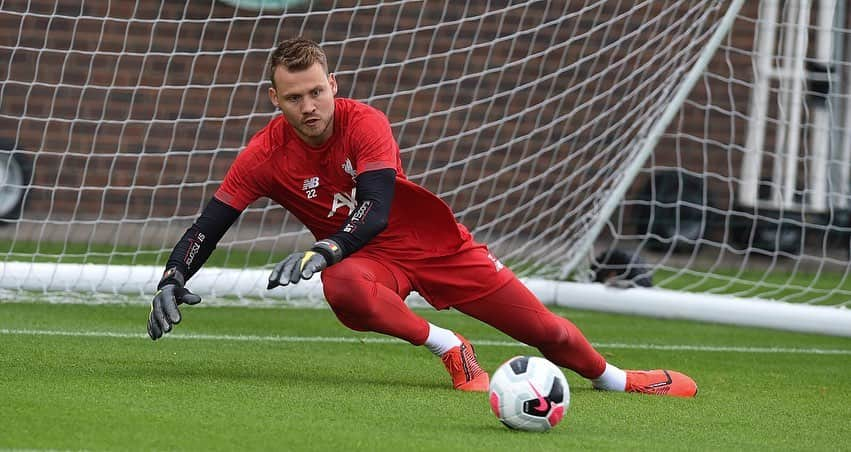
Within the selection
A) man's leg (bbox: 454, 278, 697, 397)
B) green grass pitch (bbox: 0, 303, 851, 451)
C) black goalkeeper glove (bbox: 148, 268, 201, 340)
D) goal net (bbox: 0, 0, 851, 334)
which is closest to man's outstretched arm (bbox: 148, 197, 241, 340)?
black goalkeeper glove (bbox: 148, 268, 201, 340)

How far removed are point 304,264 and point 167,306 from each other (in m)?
0.53

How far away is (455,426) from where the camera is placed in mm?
3779

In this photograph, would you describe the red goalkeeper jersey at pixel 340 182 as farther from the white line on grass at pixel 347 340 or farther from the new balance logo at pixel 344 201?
the white line on grass at pixel 347 340

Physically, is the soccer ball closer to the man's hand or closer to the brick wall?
the man's hand

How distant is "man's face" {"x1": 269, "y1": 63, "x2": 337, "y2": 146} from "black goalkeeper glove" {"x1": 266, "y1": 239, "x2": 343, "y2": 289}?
1.43 ft

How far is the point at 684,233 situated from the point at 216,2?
145 inches

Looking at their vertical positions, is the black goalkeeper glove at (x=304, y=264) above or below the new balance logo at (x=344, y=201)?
below

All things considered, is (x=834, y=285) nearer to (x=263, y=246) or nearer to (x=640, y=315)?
(x=640, y=315)

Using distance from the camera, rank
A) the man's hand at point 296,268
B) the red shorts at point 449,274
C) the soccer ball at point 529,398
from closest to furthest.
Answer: the soccer ball at point 529,398 → the man's hand at point 296,268 → the red shorts at point 449,274

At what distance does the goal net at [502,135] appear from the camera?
7.86 metres

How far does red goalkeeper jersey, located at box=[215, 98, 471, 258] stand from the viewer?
14.7 ft

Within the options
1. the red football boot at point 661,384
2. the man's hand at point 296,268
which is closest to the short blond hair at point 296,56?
the man's hand at point 296,268

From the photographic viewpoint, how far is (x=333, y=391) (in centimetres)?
437

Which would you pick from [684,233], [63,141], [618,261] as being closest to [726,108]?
[684,233]
